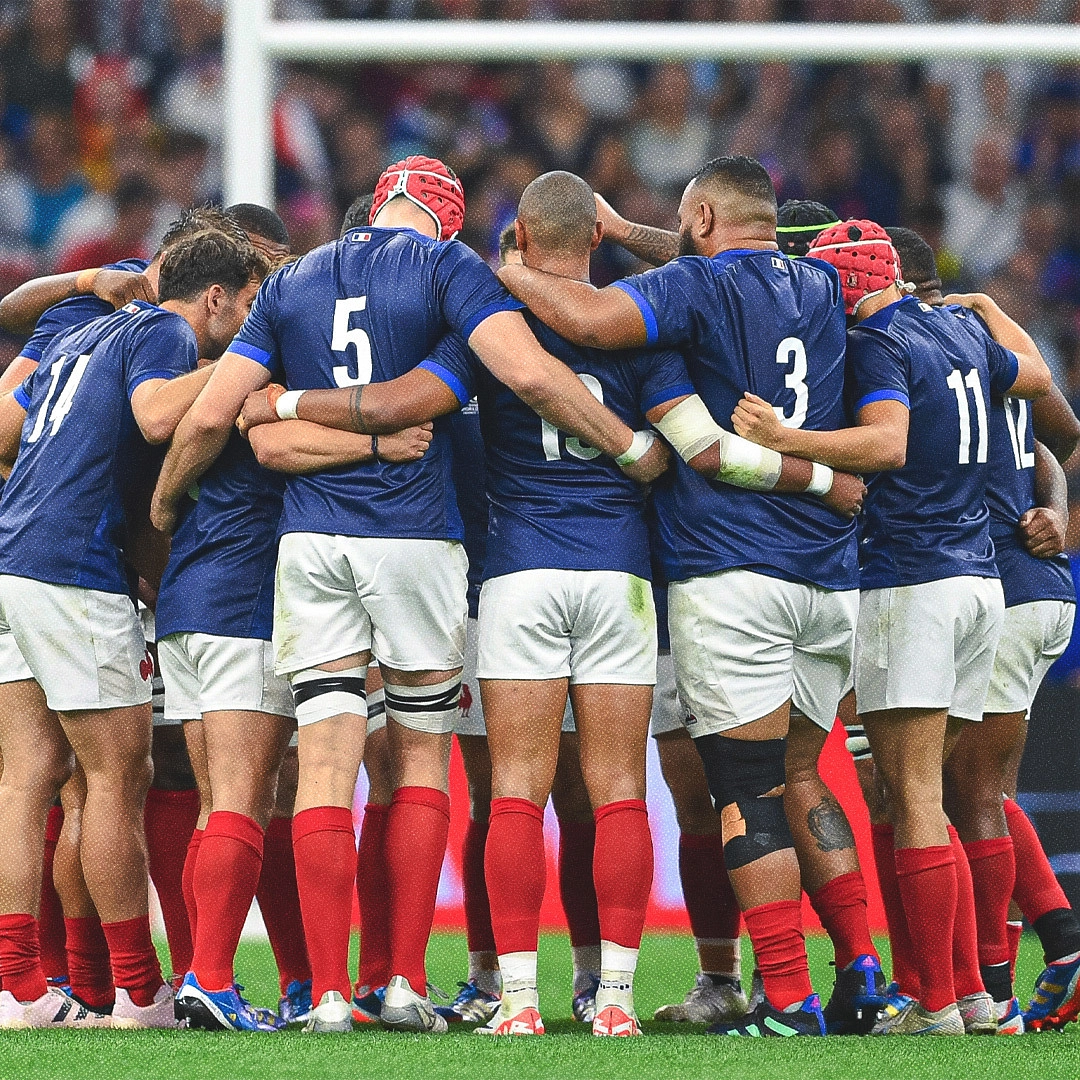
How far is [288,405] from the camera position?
4.68 m

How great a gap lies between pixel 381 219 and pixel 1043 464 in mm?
2363

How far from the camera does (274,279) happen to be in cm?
479

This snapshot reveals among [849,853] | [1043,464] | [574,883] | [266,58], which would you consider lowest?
[574,883]

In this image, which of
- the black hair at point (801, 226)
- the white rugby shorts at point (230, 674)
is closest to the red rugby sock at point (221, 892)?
the white rugby shorts at point (230, 674)

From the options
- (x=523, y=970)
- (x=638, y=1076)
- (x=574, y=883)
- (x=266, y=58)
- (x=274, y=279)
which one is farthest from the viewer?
(x=266, y=58)

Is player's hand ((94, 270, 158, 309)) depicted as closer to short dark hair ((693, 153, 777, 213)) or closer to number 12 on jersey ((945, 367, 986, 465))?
short dark hair ((693, 153, 777, 213))

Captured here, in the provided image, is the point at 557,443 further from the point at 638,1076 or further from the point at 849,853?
the point at 638,1076

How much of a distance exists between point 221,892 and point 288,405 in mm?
1345

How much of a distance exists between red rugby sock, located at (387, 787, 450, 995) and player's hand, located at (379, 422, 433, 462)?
0.92m

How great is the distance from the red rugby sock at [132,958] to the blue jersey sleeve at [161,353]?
5.06 feet

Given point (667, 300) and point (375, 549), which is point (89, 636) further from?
point (667, 300)

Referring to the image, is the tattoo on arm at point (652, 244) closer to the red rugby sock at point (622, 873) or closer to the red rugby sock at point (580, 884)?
the red rugby sock at point (580, 884)

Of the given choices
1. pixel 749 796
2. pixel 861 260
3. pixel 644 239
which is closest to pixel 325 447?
pixel 749 796

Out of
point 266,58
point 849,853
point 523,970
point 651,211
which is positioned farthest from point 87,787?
point 651,211
